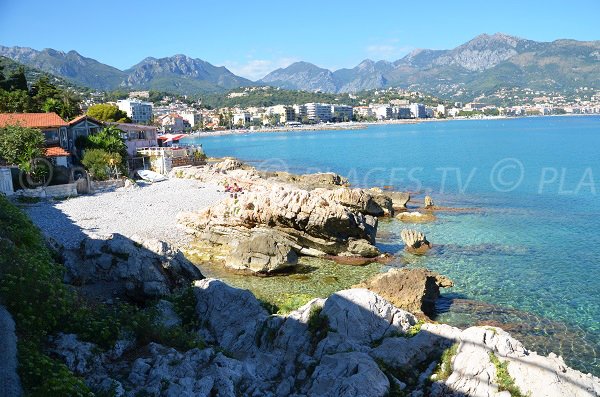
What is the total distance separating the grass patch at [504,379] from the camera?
27.5 ft

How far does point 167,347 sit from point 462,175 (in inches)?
2034

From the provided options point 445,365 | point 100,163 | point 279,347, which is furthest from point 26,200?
point 445,365

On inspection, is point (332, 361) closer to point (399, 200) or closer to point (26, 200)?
point (26, 200)

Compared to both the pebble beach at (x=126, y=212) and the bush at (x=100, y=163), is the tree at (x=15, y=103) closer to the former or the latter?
the bush at (x=100, y=163)

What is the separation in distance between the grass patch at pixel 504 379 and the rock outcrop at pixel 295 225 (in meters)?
13.8

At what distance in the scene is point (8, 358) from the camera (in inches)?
283

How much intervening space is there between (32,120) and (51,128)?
1.75 metres

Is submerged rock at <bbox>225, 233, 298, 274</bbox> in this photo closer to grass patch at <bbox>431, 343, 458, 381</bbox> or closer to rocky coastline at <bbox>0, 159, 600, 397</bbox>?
rocky coastline at <bbox>0, 159, 600, 397</bbox>

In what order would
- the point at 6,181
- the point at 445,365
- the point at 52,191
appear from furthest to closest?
the point at 52,191 → the point at 6,181 → the point at 445,365

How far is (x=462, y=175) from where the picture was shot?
184 feet

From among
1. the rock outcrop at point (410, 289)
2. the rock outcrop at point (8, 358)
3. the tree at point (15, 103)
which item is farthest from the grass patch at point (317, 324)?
the tree at point (15, 103)

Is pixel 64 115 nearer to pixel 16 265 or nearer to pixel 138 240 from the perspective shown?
pixel 138 240

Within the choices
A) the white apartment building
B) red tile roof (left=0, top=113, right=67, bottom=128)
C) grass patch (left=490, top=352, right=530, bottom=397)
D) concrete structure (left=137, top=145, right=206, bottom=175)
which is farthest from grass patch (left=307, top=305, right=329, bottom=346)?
the white apartment building

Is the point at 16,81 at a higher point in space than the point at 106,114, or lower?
higher
